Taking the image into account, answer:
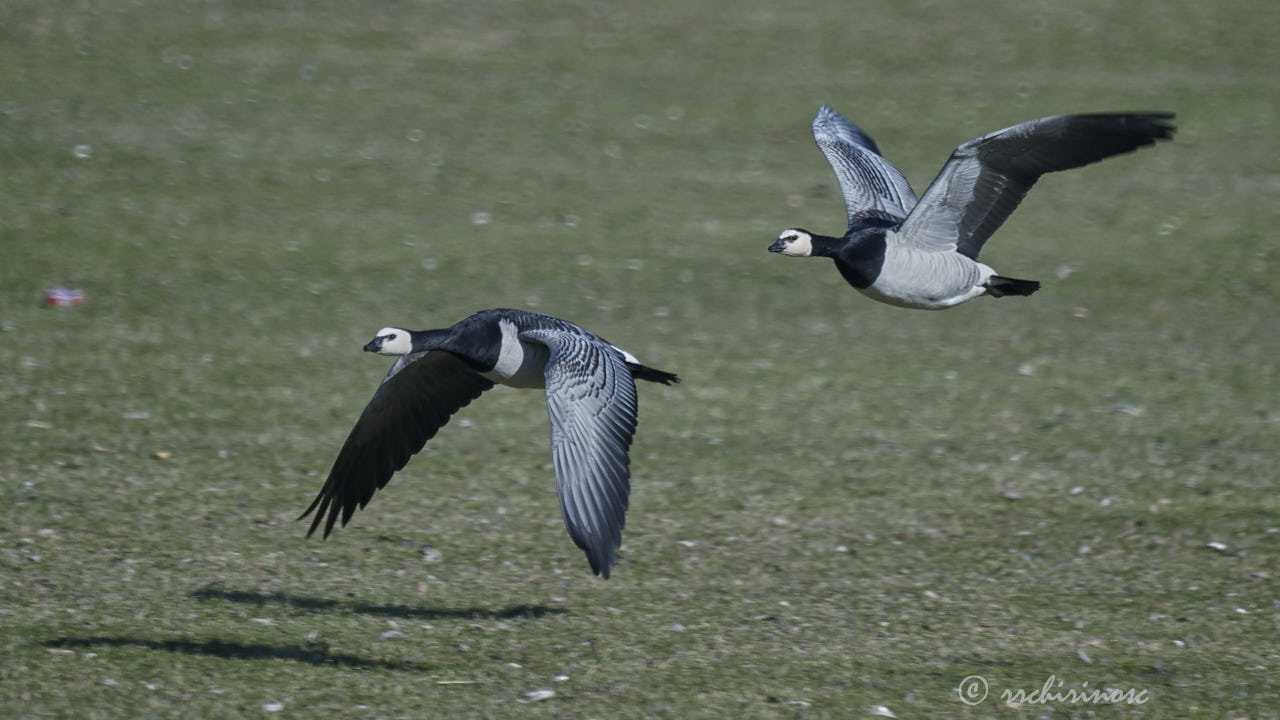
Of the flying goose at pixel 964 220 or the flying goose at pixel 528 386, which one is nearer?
the flying goose at pixel 528 386

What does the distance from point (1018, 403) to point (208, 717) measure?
24.2 feet

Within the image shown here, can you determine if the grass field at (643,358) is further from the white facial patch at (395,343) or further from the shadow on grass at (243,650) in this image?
the white facial patch at (395,343)

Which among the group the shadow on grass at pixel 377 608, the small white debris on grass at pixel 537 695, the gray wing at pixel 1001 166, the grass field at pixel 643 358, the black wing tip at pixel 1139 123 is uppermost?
Result: the black wing tip at pixel 1139 123

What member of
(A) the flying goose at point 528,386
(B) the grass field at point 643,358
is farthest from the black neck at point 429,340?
(B) the grass field at point 643,358

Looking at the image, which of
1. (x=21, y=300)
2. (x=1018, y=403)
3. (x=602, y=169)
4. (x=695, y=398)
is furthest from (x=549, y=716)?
(x=602, y=169)

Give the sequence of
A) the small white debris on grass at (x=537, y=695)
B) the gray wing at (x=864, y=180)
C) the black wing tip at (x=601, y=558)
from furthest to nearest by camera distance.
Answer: the gray wing at (x=864, y=180), the small white debris on grass at (x=537, y=695), the black wing tip at (x=601, y=558)

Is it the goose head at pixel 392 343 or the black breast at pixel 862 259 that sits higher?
the black breast at pixel 862 259

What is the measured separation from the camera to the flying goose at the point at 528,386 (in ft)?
19.0

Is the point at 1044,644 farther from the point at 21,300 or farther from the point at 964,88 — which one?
the point at 964,88

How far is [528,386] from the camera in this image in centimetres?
709

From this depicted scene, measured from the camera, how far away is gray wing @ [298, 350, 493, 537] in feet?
23.3

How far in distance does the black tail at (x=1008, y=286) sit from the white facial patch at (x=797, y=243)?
92 centimetres

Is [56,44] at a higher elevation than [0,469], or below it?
higher

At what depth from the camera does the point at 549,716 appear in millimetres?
6094
